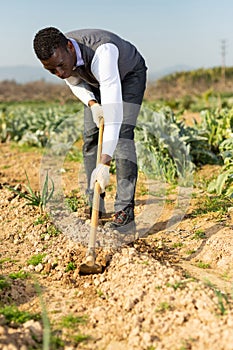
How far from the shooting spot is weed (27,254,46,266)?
2887mm

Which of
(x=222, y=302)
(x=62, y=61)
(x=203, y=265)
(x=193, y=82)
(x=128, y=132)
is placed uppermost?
(x=193, y=82)

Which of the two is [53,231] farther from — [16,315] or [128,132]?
[16,315]

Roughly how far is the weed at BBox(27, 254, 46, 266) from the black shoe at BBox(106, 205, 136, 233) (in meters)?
0.61

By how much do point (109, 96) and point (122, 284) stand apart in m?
1.08

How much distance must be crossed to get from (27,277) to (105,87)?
3.87 ft

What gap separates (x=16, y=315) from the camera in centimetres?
220

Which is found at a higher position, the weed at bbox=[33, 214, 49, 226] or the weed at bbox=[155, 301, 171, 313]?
the weed at bbox=[33, 214, 49, 226]

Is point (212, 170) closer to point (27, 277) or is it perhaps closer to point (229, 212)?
point (229, 212)

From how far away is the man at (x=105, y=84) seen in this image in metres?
2.74

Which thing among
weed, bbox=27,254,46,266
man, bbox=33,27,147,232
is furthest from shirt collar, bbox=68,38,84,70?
weed, bbox=27,254,46,266

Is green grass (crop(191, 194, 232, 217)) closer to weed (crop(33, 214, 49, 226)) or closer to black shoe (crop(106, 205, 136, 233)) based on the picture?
black shoe (crop(106, 205, 136, 233))

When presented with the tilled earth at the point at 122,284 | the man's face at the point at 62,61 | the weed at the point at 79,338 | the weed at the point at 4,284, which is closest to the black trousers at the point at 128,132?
the tilled earth at the point at 122,284

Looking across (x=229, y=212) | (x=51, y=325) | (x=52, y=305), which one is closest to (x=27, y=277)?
(x=52, y=305)

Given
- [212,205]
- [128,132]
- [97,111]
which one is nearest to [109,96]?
[97,111]
